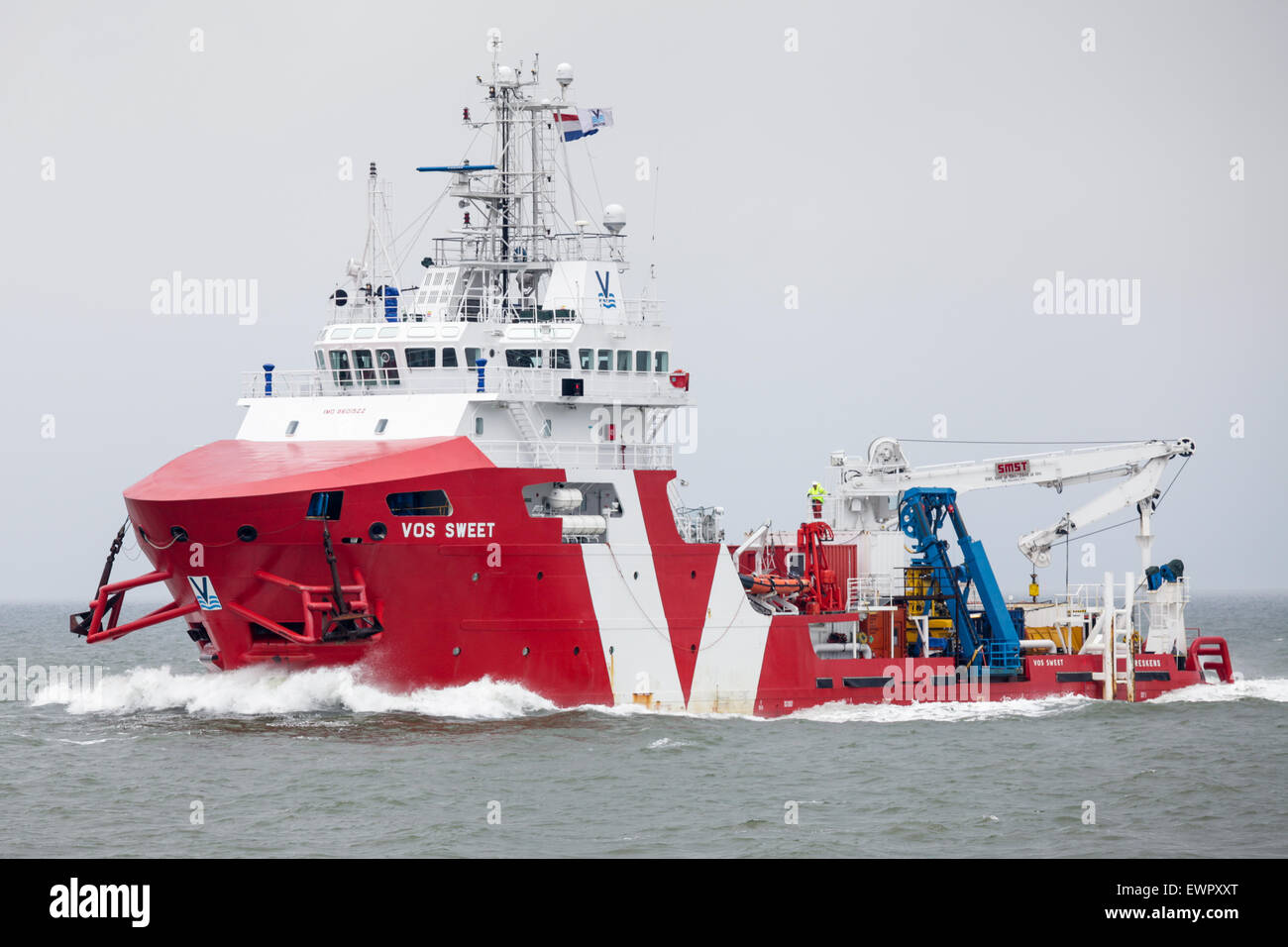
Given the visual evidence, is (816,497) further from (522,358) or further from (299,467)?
(299,467)

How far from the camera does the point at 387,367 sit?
29.9m

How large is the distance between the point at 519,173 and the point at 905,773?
13711mm

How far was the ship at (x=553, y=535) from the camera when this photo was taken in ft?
88.3

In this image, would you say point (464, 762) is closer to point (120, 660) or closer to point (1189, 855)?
point (1189, 855)

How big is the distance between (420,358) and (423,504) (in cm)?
352

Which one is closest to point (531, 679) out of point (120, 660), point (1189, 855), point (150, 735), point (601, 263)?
point (150, 735)

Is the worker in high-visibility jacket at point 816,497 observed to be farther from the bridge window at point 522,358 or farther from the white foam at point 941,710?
the bridge window at point 522,358

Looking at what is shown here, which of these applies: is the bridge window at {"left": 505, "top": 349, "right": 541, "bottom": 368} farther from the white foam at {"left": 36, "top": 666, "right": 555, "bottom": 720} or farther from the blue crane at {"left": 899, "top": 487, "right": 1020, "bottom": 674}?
the blue crane at {"left": 899, "top": 487, "right": 1020, "bottom": 674}

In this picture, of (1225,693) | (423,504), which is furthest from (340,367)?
(1225,693)

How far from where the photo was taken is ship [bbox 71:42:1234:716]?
26.9 meters

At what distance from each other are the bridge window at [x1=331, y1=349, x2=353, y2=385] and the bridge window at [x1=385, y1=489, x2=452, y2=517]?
4078mm

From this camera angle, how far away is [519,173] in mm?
32062

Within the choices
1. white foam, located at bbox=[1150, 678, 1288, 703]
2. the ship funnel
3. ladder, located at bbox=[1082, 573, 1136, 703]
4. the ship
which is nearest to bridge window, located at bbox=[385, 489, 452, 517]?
the ship

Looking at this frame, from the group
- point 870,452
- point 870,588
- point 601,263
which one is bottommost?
point 870,588
